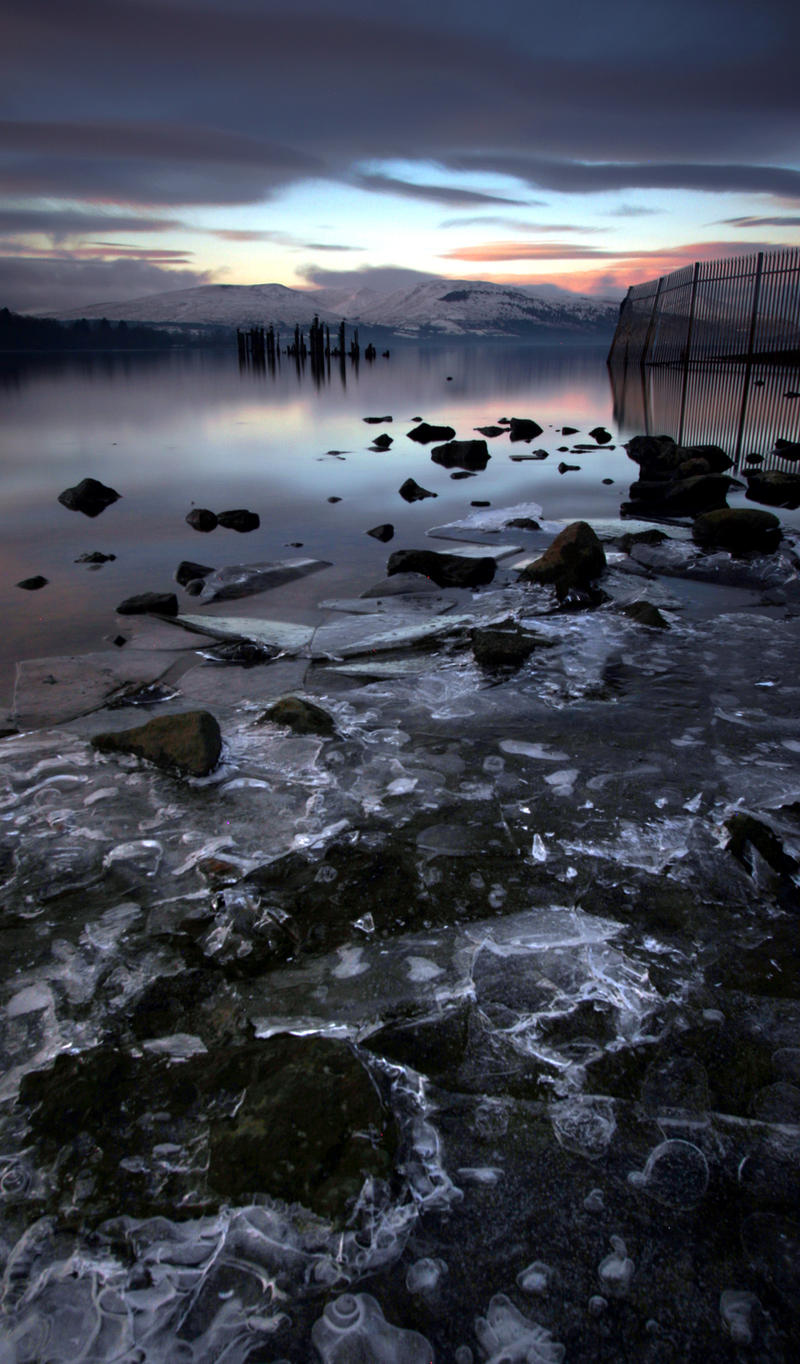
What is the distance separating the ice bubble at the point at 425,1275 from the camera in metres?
1.26

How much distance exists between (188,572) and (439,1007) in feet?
15.7

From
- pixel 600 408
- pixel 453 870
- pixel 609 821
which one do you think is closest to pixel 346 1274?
pixel 453 870

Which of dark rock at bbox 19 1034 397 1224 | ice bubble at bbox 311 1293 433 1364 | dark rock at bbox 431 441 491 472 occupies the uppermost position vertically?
dark rock at bbox 431 441 491 472

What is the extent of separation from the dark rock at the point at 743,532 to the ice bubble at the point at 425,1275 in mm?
6256

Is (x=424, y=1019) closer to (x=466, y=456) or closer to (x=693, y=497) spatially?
(x=693, y=497)

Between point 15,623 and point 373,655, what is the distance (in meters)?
2.54

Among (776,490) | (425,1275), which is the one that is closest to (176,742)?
(425,1275)

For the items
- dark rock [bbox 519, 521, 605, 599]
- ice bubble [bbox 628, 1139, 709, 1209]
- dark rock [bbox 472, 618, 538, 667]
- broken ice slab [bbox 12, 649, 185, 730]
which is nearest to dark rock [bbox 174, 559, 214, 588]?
broken ice slab [bbox 12, 649, 185, 730]

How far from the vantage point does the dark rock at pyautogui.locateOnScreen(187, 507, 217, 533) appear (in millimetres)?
7836

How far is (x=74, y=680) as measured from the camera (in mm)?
3918

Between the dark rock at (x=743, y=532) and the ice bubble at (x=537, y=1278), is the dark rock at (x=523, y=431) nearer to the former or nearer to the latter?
the dark rock at (x=743, y=532)

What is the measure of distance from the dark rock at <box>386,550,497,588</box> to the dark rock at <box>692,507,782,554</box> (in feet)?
A: 7.34

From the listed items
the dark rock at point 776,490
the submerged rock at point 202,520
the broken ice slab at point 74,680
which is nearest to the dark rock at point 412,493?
the submerged rock at point 202,520

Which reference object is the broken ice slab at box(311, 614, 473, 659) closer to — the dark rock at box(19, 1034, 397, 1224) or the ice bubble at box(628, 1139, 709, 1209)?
the dark rock at box(19, 1034, 397, 1224)
